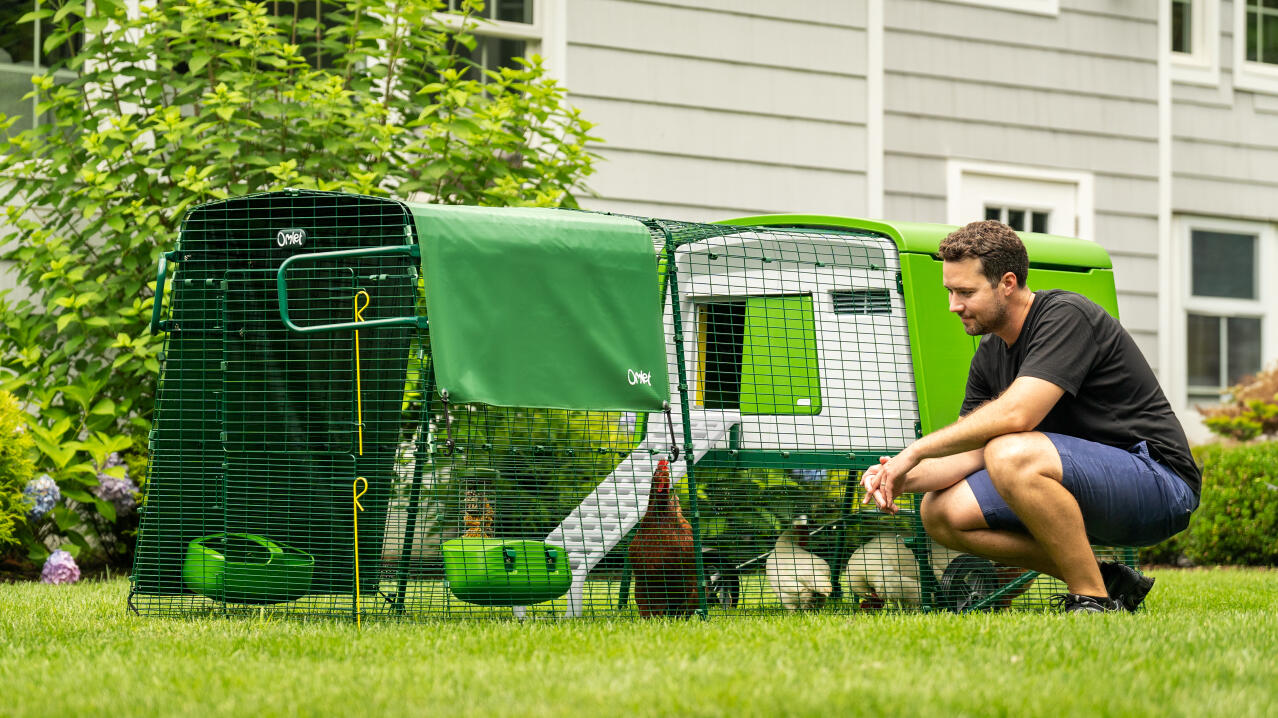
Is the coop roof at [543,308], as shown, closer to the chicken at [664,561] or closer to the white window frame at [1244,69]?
the chicken at [664,561]

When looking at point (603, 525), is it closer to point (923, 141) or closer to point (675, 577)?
point (675, 577)

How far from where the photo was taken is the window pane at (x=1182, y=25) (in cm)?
985

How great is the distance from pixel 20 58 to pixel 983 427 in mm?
5633

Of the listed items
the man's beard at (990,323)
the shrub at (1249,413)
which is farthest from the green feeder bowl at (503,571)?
the shrub at (1249,413)

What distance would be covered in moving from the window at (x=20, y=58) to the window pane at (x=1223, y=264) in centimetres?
764

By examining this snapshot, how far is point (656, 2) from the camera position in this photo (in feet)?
26.2

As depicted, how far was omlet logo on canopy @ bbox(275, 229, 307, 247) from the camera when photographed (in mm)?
4102

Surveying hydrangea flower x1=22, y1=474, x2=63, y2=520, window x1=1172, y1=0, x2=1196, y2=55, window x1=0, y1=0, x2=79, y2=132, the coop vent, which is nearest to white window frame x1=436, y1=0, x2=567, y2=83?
window x1=0, y1=0, x2=79, y2=132

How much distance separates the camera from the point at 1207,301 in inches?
381

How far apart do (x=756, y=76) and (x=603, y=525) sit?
471 cm

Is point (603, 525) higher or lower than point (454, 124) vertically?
lower

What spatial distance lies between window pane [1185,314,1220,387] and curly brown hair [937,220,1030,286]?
611cm

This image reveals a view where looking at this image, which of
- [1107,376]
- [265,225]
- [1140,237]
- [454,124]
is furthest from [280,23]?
[1140,237]

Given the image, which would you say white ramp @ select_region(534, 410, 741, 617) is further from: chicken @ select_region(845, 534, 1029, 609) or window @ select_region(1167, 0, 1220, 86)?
window @ select_region(1167, 0, 1220, 86)
